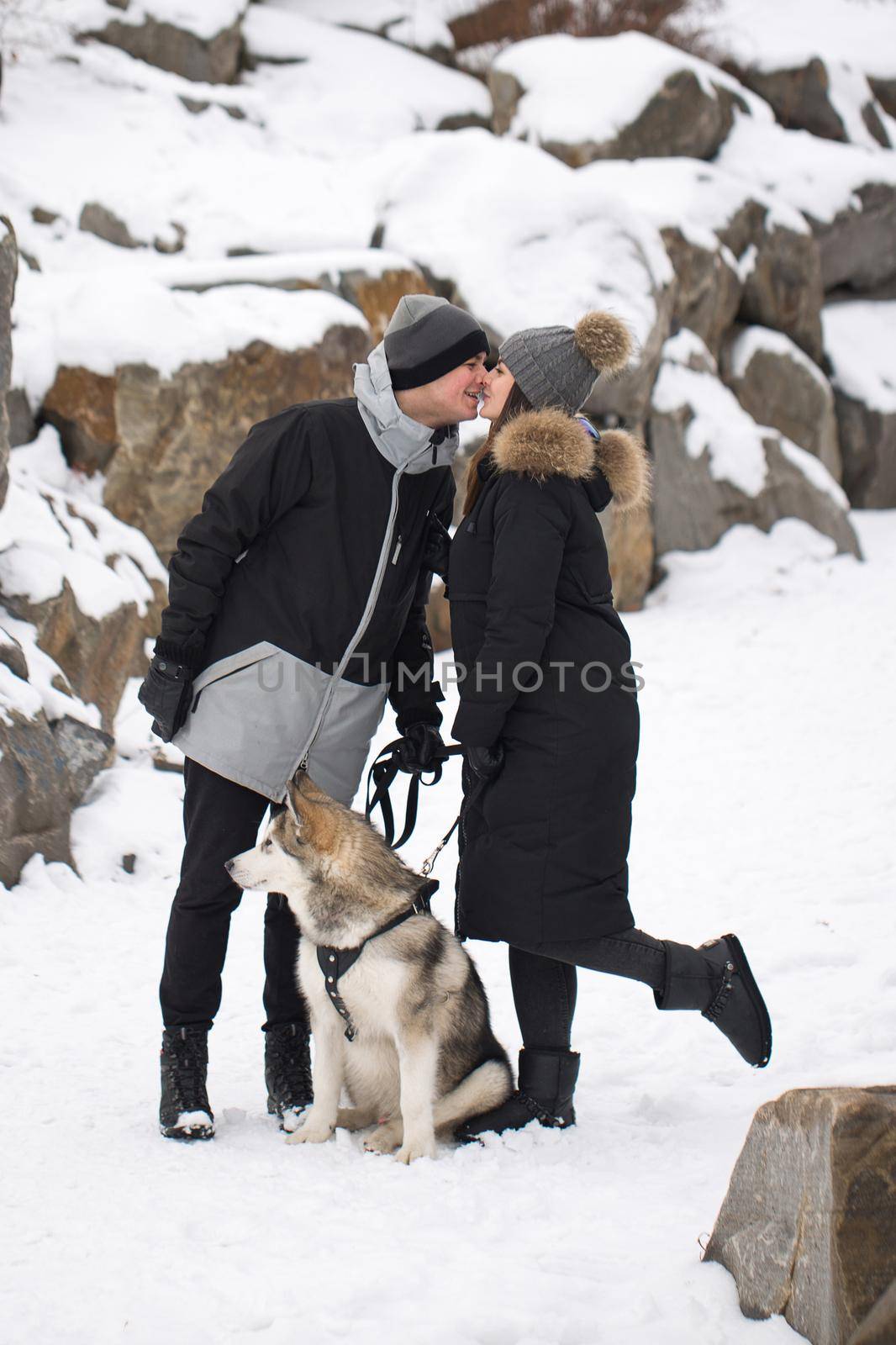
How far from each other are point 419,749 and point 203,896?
73cm

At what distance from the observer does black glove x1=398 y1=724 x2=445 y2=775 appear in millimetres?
3432

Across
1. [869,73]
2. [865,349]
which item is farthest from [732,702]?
[869,73]

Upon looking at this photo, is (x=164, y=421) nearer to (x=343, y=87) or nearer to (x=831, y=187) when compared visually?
(x=831, y=187)

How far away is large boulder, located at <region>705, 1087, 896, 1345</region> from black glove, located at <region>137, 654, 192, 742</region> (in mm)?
1736

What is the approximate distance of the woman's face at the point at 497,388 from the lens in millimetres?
3244

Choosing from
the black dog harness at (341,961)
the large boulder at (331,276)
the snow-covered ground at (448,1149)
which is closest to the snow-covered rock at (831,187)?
the large boulder at (331,276)

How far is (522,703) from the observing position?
3.10m

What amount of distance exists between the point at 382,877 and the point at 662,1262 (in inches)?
44.8

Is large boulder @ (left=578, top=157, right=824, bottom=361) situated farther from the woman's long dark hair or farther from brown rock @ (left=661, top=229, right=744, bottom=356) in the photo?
the woman's long dark hair

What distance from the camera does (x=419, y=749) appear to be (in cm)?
344

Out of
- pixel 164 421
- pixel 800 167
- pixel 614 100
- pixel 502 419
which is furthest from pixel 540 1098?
pixel 800 167

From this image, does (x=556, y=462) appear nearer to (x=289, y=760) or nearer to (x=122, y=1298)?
(x=289, y=760)

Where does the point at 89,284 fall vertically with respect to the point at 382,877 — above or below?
below

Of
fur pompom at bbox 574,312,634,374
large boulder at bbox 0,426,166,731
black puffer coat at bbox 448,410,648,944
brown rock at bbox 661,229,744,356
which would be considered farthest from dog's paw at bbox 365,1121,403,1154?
brown rock at bbox 661,229,744,356
